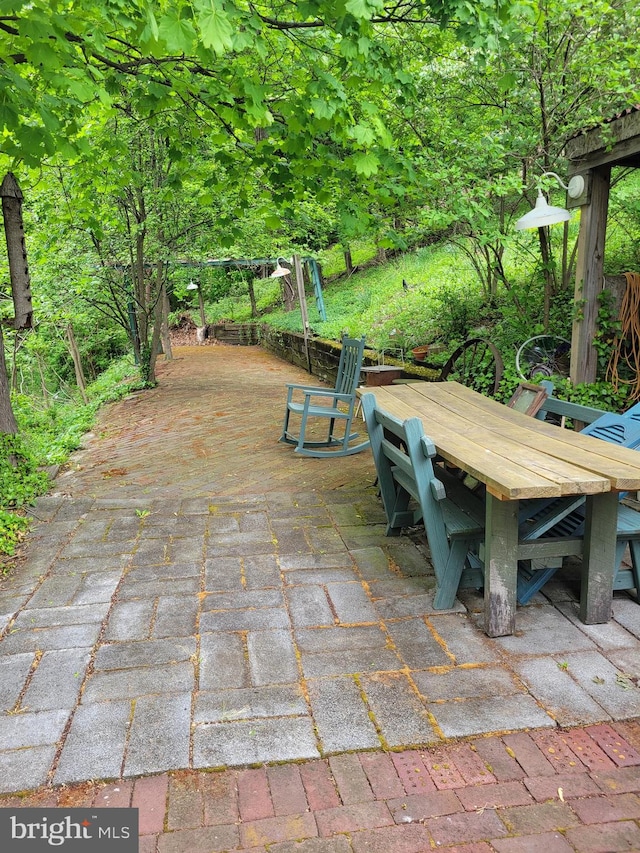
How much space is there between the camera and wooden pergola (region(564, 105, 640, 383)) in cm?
421

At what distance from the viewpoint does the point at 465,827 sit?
164cm

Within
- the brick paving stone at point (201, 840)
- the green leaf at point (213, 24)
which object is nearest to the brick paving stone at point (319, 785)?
the brick paving stone at point (201, 840)

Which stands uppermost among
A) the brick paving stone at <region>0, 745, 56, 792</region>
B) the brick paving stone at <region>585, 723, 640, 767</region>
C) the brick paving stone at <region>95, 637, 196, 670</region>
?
the brick paving stone at <region>95, 637, 196, 670</region>

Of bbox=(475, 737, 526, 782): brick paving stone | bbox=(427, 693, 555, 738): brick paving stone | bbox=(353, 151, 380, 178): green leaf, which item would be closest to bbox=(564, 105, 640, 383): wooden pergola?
bbox=(353, 151, 380, 178): green leaf

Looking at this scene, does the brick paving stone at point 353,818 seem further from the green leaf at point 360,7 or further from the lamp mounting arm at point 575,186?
the lamp mounting arm at point 575,186

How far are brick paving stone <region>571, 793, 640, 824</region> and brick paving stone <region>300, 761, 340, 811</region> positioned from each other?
670 mm

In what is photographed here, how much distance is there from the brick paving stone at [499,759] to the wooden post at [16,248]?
4353 mm

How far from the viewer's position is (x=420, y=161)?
461cm

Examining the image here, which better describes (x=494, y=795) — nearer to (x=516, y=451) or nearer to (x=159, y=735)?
(x=159, y=735)

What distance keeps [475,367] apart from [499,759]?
4792mm

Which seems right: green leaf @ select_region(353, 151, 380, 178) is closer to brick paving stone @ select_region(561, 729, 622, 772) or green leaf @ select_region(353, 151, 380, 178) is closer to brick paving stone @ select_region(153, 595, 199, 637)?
brick paving stone @ select_region(153, 595, 199, 637)

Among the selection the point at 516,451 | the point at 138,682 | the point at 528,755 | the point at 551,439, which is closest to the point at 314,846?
the point at 528,755

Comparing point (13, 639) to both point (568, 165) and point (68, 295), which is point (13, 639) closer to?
point (568, 165)

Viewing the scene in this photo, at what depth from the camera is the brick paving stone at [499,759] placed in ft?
5.93
